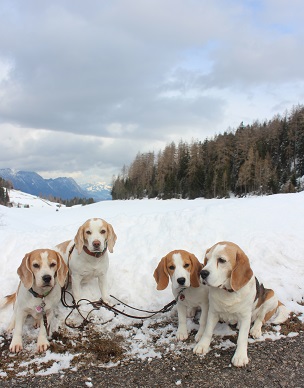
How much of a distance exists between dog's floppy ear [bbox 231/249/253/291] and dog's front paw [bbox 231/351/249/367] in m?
0.93

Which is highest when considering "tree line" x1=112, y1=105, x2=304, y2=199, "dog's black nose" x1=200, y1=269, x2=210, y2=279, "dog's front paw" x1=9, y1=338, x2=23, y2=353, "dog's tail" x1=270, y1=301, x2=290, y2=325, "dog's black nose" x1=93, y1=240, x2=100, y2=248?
"tree line" x1=112, y1=105, x2=304, y2=199

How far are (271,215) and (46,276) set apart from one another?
8276 millimetres

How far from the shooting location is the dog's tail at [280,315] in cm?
558

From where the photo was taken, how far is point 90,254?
627 cm

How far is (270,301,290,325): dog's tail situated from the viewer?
558cm

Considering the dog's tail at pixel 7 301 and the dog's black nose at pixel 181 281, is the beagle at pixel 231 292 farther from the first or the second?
the dog's tail at pixel 7 301

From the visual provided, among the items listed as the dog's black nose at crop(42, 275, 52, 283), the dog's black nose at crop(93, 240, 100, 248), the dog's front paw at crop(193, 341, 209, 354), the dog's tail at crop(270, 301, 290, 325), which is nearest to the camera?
the dog's front paw at crop(193, 341, 209, 354)

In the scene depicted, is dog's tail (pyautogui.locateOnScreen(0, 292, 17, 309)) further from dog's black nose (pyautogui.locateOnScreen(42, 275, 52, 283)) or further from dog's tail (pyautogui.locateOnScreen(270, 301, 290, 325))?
dog's tail (pyautogui.locateOnScreen(270, 301, 290, 325))

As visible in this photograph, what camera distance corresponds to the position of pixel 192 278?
16.7 ft

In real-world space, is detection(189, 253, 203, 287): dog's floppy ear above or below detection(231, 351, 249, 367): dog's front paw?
above

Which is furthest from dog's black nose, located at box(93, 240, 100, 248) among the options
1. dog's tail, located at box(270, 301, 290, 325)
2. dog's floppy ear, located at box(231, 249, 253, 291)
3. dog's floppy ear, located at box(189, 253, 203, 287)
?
dog's tail, located at box(270, 301, 290, 325)

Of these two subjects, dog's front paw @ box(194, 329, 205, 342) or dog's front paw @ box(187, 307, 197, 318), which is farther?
dog's front paw @ box(187, 307, 197, 318)

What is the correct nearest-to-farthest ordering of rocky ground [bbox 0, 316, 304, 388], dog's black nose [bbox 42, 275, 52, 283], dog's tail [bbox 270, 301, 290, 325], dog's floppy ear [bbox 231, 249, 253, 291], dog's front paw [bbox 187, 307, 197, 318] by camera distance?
rocky ground [bbox 0, 316, 304, 388]
dog's floppy ear [bbox 231, 249, 253, 291]
dog's black nose [bbox 42, 275, 52, 283]
dog's tail [bbox 270, 301, 290, 325]
dog's front paw [bbox 187, 307, 197, 318]

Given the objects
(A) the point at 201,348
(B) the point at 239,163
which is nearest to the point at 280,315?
(A) the point at 201,348
